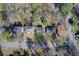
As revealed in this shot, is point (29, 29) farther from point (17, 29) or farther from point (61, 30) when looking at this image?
point (61, 30)

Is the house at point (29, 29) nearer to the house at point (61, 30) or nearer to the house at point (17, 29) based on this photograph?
the house at point (17, 29)

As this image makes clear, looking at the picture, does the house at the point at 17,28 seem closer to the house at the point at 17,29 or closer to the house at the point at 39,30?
the house at the point at 17,29

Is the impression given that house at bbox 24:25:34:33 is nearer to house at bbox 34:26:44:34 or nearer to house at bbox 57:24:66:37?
house at bbox 34:26:44:34

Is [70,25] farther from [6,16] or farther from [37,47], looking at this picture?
[6,16]

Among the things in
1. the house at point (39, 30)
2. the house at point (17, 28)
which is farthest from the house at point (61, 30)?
the house at point (17, 28)

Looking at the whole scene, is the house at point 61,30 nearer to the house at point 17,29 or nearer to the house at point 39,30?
the house at point 39,30

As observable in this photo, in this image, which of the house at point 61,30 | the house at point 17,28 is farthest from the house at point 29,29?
the house at point 61,30

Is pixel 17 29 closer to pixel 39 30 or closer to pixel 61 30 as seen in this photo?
pixel 39 30

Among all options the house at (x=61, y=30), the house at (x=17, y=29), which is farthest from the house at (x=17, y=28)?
the house at (x=61, y=30)

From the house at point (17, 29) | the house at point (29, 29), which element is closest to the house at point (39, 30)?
the house at point (29, 29)

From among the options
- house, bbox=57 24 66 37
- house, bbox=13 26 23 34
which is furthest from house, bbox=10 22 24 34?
house, bbox=57 24 66 37

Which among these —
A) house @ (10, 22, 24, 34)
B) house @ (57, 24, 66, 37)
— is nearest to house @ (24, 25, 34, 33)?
house @ (10, 22, 24, 34)

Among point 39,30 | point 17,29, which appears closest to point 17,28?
point 17,29
